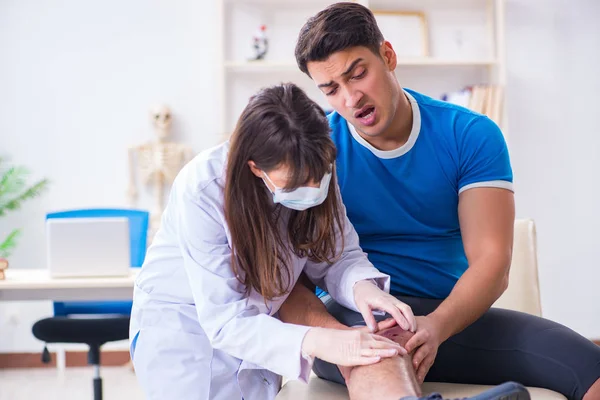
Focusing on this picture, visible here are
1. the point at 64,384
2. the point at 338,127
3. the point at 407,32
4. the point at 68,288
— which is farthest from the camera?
the point at 407,32

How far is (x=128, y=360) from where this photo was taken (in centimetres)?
392

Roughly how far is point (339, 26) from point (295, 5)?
2275mm

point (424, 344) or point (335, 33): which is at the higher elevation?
point (335, 33)

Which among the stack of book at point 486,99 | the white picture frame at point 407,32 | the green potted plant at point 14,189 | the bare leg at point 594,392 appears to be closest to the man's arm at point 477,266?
the bare leg at point 594,392

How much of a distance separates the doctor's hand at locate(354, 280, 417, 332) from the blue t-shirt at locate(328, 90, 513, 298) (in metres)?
0.25

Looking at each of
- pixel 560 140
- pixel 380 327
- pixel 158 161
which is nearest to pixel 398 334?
pixel 380 327

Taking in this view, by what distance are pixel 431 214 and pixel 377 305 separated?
1.28ft

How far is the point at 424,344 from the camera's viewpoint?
141cm

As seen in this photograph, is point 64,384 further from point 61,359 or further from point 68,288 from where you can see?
point 68,288

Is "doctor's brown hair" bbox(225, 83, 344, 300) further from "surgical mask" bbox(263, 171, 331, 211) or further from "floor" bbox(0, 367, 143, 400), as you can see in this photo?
"floor" bbox(0, 367, 143, 400)

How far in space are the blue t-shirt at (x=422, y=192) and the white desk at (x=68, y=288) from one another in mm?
962

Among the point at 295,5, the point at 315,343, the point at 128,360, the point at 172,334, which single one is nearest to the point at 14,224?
the point at 128,360

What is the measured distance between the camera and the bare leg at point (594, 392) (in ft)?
4.57

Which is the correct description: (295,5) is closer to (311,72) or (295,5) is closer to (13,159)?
(13,159)
